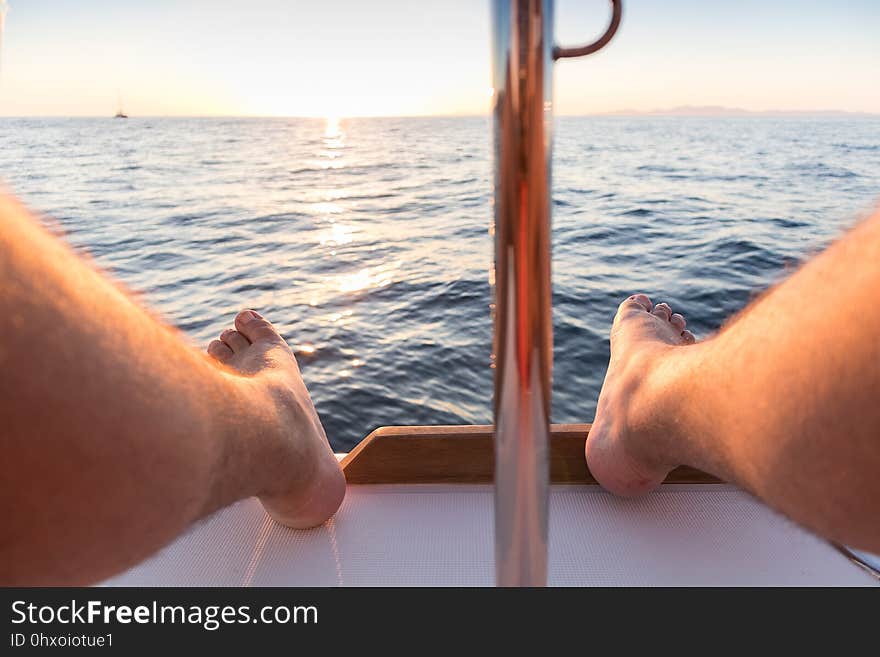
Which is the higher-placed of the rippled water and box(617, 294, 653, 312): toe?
box(617, 294, 653, 312): toe

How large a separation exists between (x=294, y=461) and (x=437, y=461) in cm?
25

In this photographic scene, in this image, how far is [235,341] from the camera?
1.25 m

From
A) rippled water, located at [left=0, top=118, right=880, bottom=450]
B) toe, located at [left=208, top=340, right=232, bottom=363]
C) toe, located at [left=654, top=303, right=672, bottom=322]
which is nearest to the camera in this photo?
toe, located at [left=208, top=340, right=232, bottom=363]

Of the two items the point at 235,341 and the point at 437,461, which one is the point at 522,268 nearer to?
the point at 437,461

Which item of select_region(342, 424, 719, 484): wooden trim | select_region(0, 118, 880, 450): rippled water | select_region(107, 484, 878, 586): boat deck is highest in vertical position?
select_region(342, 424, 719, 484): wooden trim

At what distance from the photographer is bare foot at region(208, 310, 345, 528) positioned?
777mm

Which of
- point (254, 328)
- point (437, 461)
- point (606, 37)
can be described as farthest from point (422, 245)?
point (606, 37)

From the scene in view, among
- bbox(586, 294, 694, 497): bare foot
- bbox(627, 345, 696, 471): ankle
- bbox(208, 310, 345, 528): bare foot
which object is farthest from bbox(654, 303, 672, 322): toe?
bbox(208, 310, 345, 528): bare foot

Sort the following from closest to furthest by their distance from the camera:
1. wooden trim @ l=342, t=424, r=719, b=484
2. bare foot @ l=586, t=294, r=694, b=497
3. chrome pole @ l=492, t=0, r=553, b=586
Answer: chrome pole @ l=492, t=0, r=553, b=586, bare foot @ l=586, t=294, r=694, b=497, wooden trim @ l=342, t=424, r=719, b=484

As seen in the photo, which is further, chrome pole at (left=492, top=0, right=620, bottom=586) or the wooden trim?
the wooden trim

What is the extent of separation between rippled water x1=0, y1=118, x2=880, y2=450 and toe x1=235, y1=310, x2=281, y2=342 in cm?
22

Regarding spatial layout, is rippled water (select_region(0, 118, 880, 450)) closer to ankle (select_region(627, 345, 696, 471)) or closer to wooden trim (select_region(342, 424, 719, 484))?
ankle (select_region(627, 345, 696, 471))

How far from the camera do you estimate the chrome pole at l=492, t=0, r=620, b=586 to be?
297 mm

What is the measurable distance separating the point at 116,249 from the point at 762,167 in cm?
885
